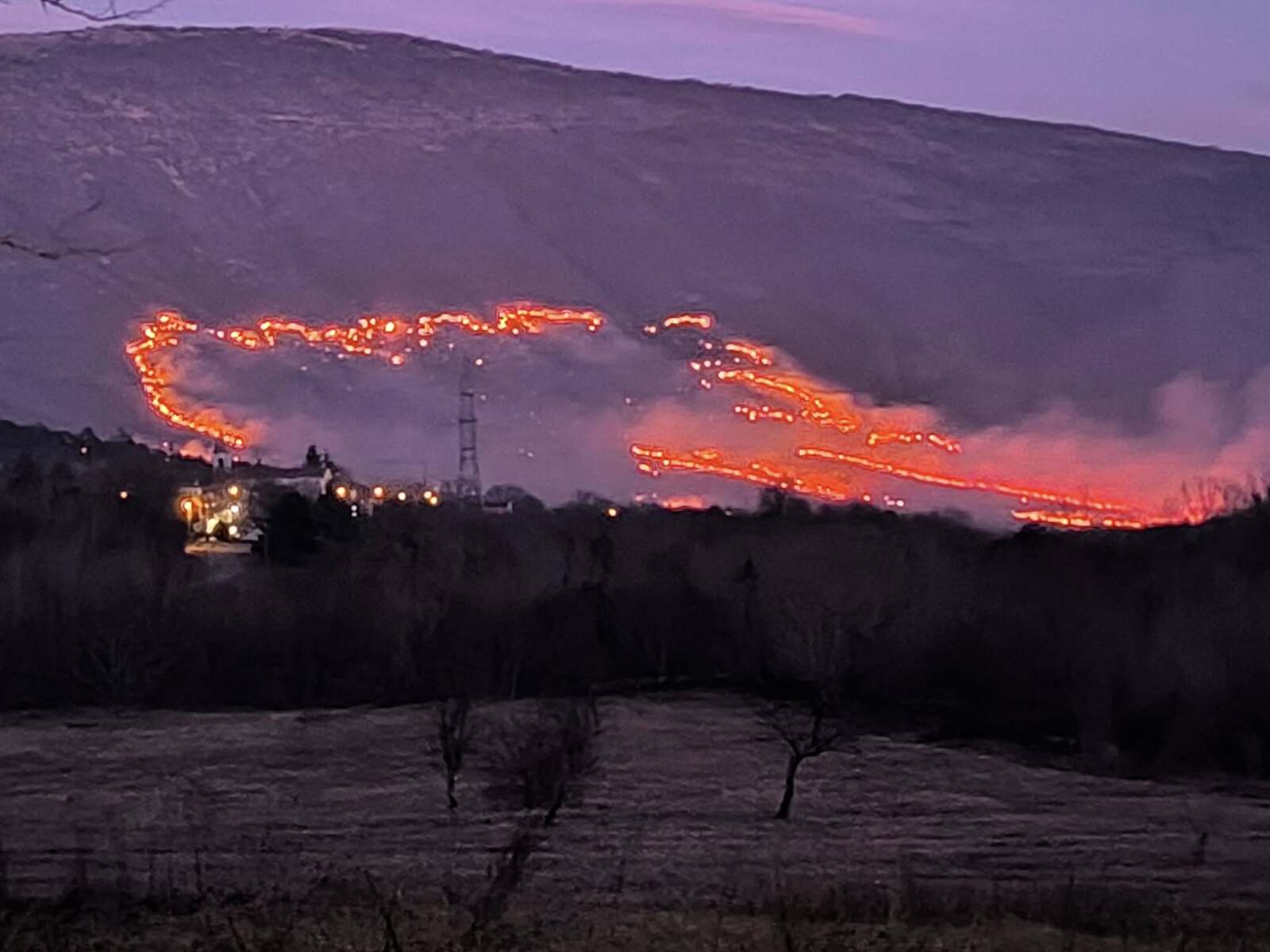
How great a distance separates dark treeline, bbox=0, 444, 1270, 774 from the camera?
28.1 m

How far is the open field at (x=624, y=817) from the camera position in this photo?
15.2m

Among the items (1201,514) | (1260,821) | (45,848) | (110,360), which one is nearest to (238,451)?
(110,360)

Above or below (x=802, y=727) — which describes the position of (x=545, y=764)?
above

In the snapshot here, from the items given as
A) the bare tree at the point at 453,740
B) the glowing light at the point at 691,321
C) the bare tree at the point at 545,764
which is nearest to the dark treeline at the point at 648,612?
the bare tree at the point at 453,740

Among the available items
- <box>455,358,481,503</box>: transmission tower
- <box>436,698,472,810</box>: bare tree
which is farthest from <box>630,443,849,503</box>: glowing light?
<box>436,698,472,810</box>: bare tree

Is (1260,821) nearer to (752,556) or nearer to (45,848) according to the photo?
(752,556)

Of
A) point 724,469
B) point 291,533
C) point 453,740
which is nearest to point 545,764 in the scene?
point 453,740

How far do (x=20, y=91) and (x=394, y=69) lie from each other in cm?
386

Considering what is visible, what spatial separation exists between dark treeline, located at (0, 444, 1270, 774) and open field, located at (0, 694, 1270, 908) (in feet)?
4.47

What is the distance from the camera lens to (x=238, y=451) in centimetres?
2341

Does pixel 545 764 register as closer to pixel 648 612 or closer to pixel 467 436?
pixel 467 436

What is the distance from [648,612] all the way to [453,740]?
10811mm

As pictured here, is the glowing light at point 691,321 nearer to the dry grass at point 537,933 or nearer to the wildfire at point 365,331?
the wildfire at point 365,331

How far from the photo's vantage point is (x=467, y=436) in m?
20.6
